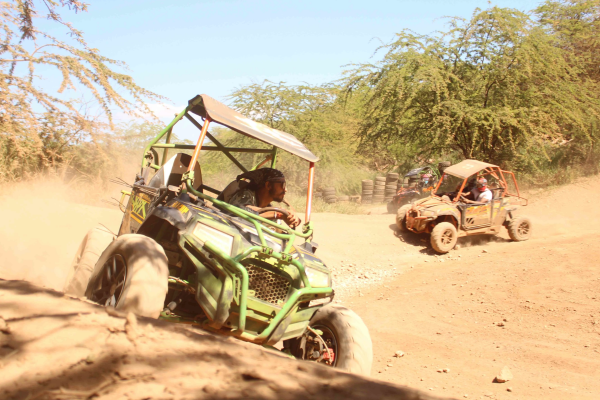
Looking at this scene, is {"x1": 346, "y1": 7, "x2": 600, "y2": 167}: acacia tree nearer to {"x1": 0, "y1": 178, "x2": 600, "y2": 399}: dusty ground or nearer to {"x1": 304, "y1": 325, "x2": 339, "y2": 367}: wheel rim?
{"x1": 0, "y1": 178, "x2": 600, "y2": 399}: dusty ground

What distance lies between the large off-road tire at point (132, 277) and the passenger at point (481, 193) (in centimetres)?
1030

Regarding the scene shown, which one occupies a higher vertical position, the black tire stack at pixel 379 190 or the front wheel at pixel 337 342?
the black tire stack at pixel 379 190

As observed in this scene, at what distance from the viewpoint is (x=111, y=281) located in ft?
11.5

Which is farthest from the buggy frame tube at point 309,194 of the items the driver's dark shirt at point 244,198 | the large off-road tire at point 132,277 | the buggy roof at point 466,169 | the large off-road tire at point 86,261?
the buggy roof at point 466,169

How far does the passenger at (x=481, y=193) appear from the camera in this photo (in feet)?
39.8

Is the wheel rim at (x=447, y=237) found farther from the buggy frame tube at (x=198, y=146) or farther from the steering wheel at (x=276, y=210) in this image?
A: the buggy frame tube at (x=198, y=146)

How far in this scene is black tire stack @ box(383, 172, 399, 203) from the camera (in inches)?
885

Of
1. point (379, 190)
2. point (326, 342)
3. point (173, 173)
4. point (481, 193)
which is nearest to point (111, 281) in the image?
point (326, 342)

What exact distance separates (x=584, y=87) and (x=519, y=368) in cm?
1696

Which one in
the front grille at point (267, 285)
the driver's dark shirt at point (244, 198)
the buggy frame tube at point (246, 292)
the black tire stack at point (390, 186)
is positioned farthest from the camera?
the black tire stack at point (390, 186)

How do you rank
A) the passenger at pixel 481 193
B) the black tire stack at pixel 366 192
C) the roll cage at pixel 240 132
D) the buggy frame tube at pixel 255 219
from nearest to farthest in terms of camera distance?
the buggy frame tube at pixel 255 219
the roll cage at pixel 240 132
the passenger at pixel 481 193
the black tire stack at pixel 366 192

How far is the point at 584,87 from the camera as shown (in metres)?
18.3

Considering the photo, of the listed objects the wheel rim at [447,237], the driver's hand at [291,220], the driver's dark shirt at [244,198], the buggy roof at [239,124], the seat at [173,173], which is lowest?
the wheel rim at [447,237]

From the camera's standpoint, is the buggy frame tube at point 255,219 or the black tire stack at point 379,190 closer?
the buggy frame tube at point 255,219
